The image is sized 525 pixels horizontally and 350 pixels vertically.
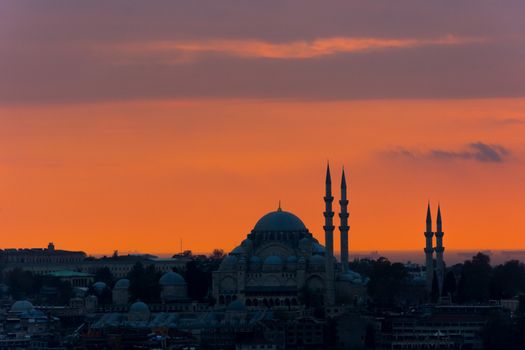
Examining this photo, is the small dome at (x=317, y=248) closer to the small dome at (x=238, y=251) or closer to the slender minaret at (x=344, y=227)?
the slender minaret at (x=344, y=227)

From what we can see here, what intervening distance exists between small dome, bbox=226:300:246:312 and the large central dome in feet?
31.5

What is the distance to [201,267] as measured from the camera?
128000 mm

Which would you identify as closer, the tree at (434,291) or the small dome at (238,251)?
the tree at (434,291)

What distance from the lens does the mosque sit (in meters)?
113

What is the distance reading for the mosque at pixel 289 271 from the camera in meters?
113

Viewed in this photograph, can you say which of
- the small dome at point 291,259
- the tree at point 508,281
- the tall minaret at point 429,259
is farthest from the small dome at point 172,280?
the tree at point 508,281

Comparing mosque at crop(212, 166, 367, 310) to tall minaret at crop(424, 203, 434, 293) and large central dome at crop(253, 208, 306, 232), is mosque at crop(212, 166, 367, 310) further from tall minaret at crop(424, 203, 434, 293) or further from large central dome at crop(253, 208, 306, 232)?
tall minaret at crop(424, 203, 434, 293)

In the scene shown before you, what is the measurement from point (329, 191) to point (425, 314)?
10.9 m

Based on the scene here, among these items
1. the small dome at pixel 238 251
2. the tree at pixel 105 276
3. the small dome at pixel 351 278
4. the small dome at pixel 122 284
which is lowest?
the small dome at pixel 351 278

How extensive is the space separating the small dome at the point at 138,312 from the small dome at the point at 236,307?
14.9ft

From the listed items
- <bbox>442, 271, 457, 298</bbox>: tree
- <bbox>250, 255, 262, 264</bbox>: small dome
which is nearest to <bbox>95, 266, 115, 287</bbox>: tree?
<bbox>250, 255, 262, 264</bbox>: small dome

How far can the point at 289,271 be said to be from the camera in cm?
11512

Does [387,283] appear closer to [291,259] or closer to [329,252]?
[291,259]

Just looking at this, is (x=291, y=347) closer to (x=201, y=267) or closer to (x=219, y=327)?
(x=219, y=327)
